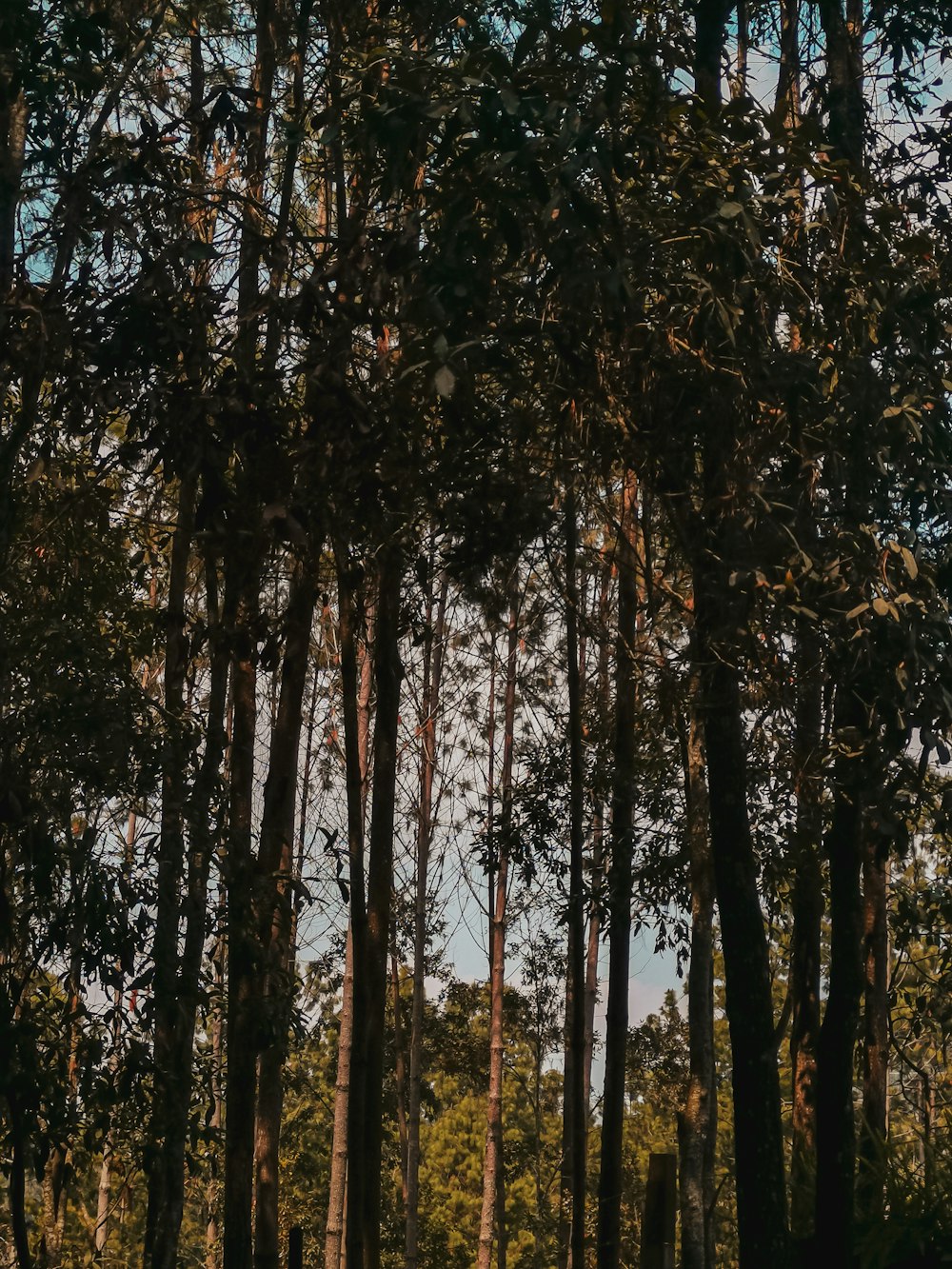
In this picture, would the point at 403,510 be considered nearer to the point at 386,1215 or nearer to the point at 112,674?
the point at 112,674

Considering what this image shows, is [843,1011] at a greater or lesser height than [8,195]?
lesser

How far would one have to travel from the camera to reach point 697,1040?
28.2 feet

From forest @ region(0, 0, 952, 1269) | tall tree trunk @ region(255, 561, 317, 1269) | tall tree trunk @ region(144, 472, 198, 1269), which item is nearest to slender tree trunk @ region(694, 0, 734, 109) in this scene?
forest @ region(0, 0, 952, 1269)

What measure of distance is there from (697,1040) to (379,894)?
2668 mm

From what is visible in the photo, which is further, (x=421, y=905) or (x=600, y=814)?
(x=421, y=905)

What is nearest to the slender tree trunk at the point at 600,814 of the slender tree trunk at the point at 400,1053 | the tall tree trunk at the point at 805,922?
the tall tree trunk at the point at 805,922

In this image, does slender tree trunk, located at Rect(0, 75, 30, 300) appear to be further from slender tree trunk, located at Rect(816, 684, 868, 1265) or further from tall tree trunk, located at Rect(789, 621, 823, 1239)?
slender tree trunk, located at Rect(816, 684, 868, 1265)

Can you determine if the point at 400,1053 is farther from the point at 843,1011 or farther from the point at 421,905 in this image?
the point at 843,1011

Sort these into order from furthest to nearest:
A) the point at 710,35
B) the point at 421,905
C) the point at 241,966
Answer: the point at 421,905
the point at 710,35
the point at 241,966

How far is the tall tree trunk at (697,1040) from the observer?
834cm

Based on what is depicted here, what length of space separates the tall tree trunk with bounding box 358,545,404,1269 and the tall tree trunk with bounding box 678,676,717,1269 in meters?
1.98

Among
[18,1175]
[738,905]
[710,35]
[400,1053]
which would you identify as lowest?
[18,1175]

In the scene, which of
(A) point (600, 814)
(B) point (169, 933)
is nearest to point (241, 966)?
(B) point (169, 933)

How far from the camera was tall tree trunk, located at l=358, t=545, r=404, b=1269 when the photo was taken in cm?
643
